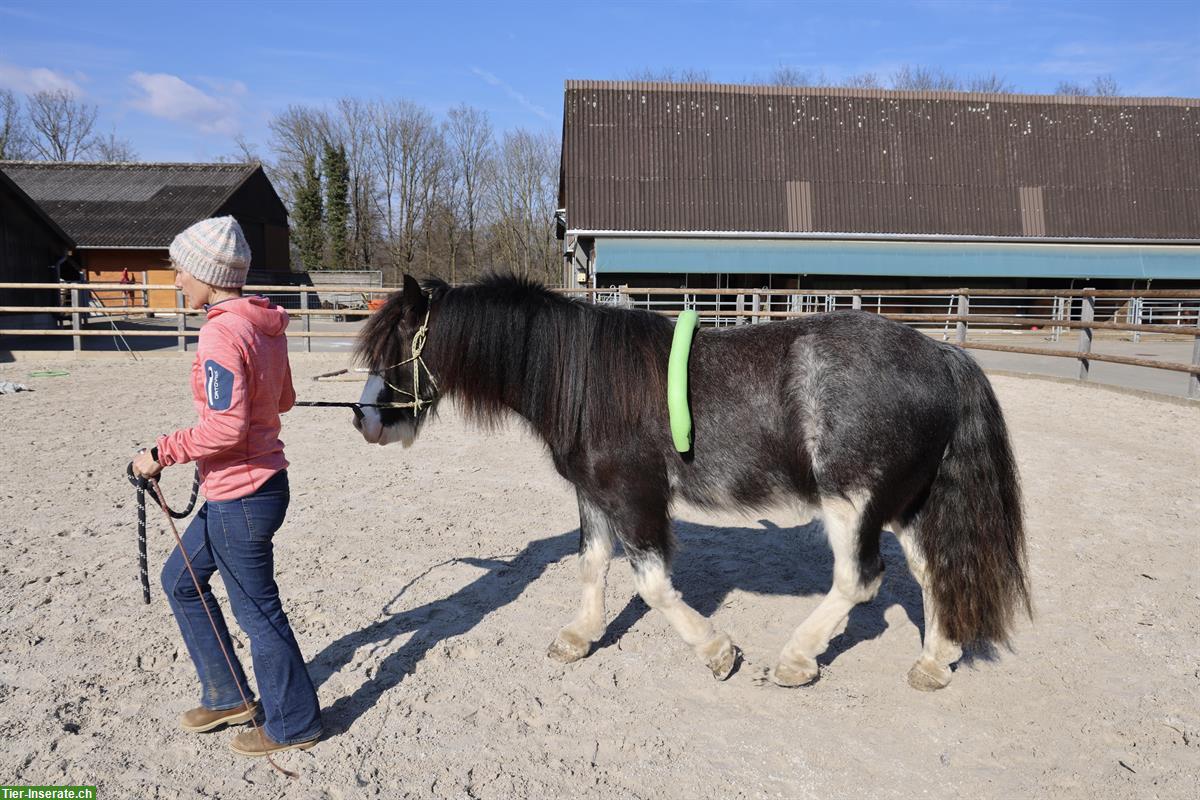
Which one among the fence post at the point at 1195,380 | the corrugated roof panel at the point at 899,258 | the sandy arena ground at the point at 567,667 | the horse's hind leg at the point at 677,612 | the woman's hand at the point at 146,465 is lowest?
the sandy arena ground at the point at 567,667

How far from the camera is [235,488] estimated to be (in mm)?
2469

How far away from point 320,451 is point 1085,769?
→ 20.0 ft

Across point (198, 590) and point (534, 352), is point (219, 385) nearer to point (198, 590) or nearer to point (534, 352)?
point (198, 590)

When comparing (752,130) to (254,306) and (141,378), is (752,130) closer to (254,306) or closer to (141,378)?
(141,378)

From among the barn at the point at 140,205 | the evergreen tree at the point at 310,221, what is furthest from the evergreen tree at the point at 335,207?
the barn at the point at 140,205

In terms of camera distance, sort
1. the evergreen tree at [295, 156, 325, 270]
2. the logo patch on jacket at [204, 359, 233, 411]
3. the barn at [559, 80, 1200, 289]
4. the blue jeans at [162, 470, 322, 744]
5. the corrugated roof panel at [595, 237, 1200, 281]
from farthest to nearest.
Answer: the evergreen tree at [295, 156, 325, 270]
the barn at [559, 80, 1200, 289]
the corrugated roof panel at [595, 237, 1200, 281]
the blue jeans at [162, 470, 322, 744]
the logo patch on jacket at [204, 359, 233, 411]

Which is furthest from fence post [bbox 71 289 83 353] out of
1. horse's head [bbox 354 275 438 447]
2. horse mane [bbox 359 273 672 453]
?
horse mane [bbox 359 273 672 453]

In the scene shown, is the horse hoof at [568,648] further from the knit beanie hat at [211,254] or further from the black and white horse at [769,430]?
the knit beanie hat at [211,254]

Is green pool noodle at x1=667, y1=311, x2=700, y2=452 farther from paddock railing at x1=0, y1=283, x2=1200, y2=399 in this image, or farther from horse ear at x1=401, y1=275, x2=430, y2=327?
paddock railing at x1=0, y1=283, x2=1200, y2=399

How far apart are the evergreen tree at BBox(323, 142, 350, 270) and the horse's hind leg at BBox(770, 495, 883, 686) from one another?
4203cm

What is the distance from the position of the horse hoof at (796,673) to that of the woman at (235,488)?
1.72 metres

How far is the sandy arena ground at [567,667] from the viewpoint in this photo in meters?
2.51

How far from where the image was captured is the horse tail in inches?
119

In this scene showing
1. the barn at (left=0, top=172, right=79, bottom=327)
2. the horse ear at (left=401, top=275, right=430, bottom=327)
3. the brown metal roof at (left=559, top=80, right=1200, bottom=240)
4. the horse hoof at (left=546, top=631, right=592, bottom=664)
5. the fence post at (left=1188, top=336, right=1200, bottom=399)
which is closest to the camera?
the horse ear at (left=401, top=275, right=430, bottom=327)
